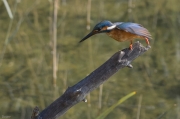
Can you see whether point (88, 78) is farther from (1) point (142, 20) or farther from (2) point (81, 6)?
(2) point (81, 6)

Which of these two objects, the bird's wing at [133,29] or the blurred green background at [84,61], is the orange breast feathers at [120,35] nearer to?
the bird's wing at [133,29]

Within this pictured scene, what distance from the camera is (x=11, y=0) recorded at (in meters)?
6.32

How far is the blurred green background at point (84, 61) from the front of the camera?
3.95m

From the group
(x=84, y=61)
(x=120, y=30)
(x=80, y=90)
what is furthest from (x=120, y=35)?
(x=84, y=61)

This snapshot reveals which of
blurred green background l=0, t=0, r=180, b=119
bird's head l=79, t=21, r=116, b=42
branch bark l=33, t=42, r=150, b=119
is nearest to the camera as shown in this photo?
branch bark l=33, t=42, r=150, b=119

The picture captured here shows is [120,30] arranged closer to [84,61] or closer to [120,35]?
[120,35]

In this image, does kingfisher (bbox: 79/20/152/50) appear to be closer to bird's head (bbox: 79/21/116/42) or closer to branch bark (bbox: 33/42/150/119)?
bird's head (bbox: 79/21/116/42)

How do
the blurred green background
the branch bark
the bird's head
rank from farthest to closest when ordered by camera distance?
the blurred green background → the bird's head → the branch bark

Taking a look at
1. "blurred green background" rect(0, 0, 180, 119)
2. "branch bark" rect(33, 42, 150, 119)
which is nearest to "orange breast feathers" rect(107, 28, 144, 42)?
"branch bark" rect(33, 42, 150, 119)

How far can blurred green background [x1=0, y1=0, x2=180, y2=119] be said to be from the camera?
395cm

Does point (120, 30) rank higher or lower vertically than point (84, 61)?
higher

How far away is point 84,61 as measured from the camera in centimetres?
485

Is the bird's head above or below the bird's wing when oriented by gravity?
above

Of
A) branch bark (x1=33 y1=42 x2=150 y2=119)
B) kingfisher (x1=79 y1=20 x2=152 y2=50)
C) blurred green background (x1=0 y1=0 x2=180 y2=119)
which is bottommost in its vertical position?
blurred green background (x1=0 y1=0 x2=180 y2=119)
